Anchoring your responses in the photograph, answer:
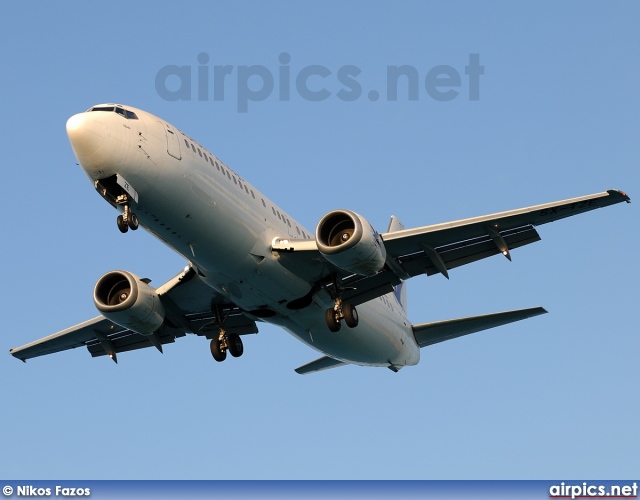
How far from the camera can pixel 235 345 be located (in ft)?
121

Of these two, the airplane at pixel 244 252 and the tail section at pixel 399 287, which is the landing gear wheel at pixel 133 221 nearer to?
the airplane at pixel 244 252

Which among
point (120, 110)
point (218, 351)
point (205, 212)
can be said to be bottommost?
point (218, 351)

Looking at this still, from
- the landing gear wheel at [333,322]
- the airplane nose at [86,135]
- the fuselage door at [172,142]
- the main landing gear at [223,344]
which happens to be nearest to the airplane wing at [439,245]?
the landing gear wheel at [333,322]

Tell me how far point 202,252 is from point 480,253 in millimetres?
9393

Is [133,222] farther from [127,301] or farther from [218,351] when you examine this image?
[218,351]

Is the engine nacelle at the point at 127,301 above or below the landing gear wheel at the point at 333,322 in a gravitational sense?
above

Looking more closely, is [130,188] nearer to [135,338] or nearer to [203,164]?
[203,164]

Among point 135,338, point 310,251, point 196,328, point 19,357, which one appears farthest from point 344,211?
point 19,357

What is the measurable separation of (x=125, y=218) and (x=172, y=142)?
2658 mm

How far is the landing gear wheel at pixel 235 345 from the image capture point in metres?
36.8

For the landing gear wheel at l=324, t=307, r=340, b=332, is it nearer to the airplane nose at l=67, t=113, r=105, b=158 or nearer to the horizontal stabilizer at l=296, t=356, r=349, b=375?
the horizontal stabilizer at l=296, t=356, r=349, b=375

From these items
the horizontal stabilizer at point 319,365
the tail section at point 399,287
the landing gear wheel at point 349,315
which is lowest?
the landing gear wheel at point 349,315

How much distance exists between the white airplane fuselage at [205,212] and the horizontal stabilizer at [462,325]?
15.0 ft

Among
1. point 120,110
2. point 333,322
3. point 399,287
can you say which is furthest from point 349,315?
point 399,287
